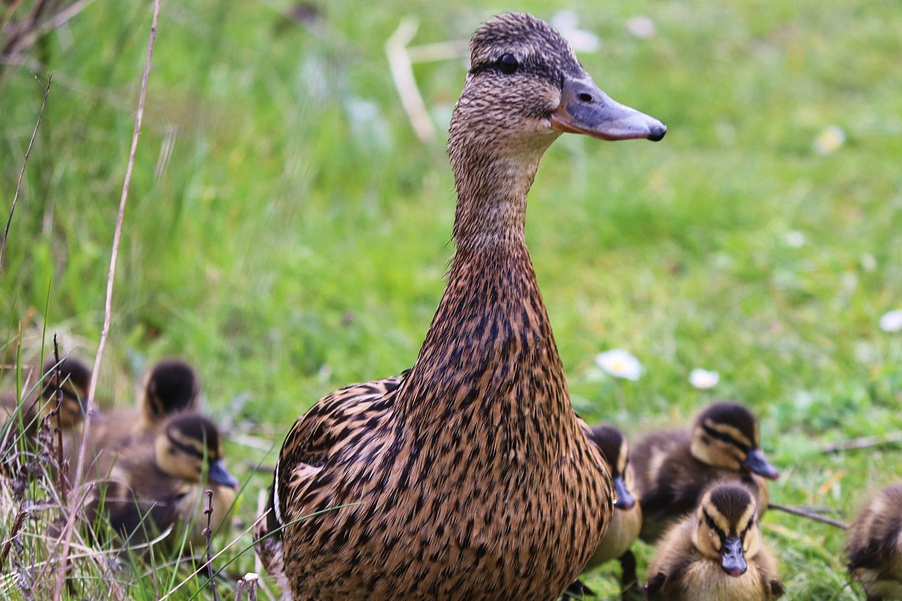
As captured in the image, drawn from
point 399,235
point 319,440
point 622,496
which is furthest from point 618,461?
point 399,235

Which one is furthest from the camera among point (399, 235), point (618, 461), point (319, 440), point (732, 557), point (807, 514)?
point (399, 235)

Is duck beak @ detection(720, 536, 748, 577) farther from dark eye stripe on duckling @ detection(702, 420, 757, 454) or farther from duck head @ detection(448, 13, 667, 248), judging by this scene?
duck head @ detection(448, 13, 667, 248)

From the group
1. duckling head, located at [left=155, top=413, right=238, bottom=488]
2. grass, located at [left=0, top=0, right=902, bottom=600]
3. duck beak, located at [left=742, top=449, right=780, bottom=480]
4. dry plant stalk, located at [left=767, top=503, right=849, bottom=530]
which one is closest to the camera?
dry plant stalk, located at [left=767, top=503, right=849, bottom=530]

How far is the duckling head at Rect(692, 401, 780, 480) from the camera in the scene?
137 inches

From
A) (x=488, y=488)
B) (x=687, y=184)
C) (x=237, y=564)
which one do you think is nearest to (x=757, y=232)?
(x=687, y=184)

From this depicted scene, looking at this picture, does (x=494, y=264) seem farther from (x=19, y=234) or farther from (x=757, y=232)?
(x=757, y=232)

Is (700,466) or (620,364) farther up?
(620,364)

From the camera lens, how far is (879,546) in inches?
116

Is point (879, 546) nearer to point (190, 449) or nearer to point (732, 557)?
point (732, 557)

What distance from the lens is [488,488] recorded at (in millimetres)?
2395

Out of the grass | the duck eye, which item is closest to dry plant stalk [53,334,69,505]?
the grass

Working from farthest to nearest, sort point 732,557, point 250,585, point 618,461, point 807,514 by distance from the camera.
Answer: point 807,514 → point 618,461 → point 732,557 → point 250,585

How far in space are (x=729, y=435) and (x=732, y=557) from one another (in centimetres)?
65

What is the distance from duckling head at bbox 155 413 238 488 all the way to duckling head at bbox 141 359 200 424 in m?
0.26
